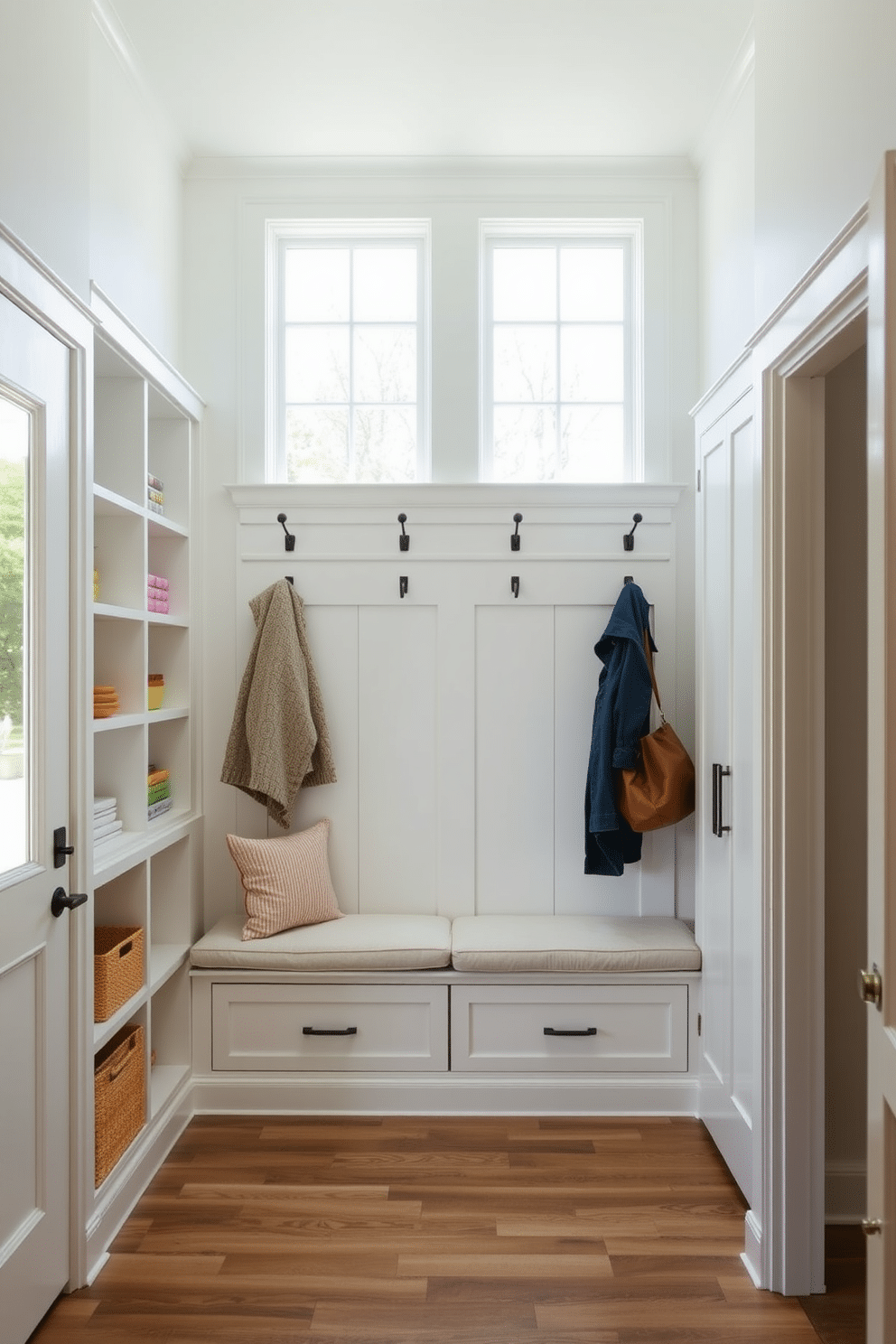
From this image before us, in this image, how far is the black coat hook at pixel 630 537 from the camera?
340 centimetres

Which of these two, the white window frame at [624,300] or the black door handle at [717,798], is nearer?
the black door handle at [717,798]

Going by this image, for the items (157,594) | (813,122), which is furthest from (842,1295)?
(157,594)

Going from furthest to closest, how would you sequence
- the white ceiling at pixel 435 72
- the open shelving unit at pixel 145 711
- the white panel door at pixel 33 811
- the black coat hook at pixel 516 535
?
the black coat hook at pixel 516 535, the white ceiling at pixel 435 72, the open shelving unit at pixel 145 711, the white panel door at pixel 33 811

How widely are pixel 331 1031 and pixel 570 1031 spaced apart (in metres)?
0.75

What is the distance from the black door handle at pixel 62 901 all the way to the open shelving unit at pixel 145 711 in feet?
0.49

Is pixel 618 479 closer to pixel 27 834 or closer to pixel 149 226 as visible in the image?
pixel 149 226

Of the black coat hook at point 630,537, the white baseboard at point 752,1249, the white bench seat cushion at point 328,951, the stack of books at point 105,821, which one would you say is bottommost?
the white baseboard at point 752,1249

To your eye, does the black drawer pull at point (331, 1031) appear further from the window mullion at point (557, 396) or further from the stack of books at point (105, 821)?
the window mullion at point (557, 396)

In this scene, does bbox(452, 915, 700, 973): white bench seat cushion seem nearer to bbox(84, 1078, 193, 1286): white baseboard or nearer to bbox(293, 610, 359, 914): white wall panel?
bbox(293, 610, 359, 914): white wall panel

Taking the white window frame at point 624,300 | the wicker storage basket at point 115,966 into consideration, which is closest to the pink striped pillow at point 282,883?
the wicker storage basket at point 115,966

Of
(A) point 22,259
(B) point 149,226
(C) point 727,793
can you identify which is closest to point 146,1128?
(C) point 727,793

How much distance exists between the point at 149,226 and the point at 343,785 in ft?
6.39

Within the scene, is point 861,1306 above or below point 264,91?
below

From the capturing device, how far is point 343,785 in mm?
3428
